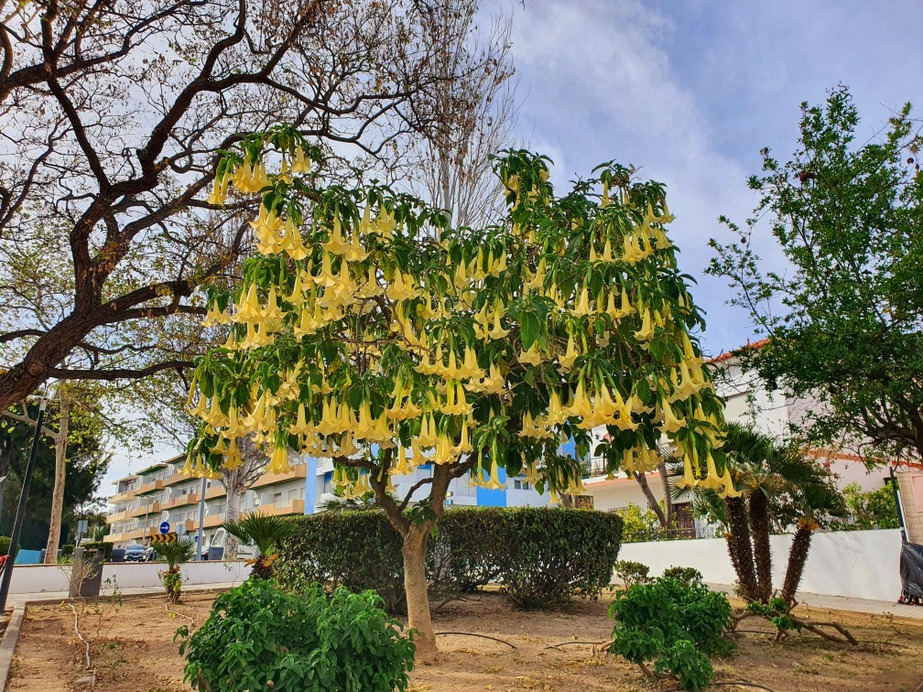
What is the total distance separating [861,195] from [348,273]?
7057 mm

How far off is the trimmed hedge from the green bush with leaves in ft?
15.6

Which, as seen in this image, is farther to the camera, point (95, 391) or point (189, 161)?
point (95, 391)

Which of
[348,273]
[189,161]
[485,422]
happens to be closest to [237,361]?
[348,273]

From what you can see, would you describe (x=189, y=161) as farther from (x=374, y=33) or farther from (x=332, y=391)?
(x=332, y=391)

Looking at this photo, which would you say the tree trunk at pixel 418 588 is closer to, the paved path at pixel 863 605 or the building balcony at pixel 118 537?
the paved path at pixel 863 605

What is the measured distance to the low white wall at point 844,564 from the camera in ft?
43.1

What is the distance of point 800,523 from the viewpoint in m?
10.4

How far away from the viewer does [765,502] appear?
10.4m

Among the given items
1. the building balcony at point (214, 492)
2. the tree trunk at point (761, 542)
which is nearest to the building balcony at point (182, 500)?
the building balcony at point (214, 492)

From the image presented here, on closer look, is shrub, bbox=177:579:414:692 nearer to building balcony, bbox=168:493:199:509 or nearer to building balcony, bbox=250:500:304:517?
building balcony, bbox=250:500:304:517

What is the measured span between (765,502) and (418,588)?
6.74 metres

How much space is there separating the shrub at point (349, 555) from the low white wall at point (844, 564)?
948 cm

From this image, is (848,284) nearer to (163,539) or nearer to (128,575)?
(163,539)

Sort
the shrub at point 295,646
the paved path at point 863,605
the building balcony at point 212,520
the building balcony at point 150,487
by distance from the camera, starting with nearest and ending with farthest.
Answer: the shrub at point 295,646
the paved path at point 863,605
the building balcony at point 212,520
the building balcony at point 150,487
